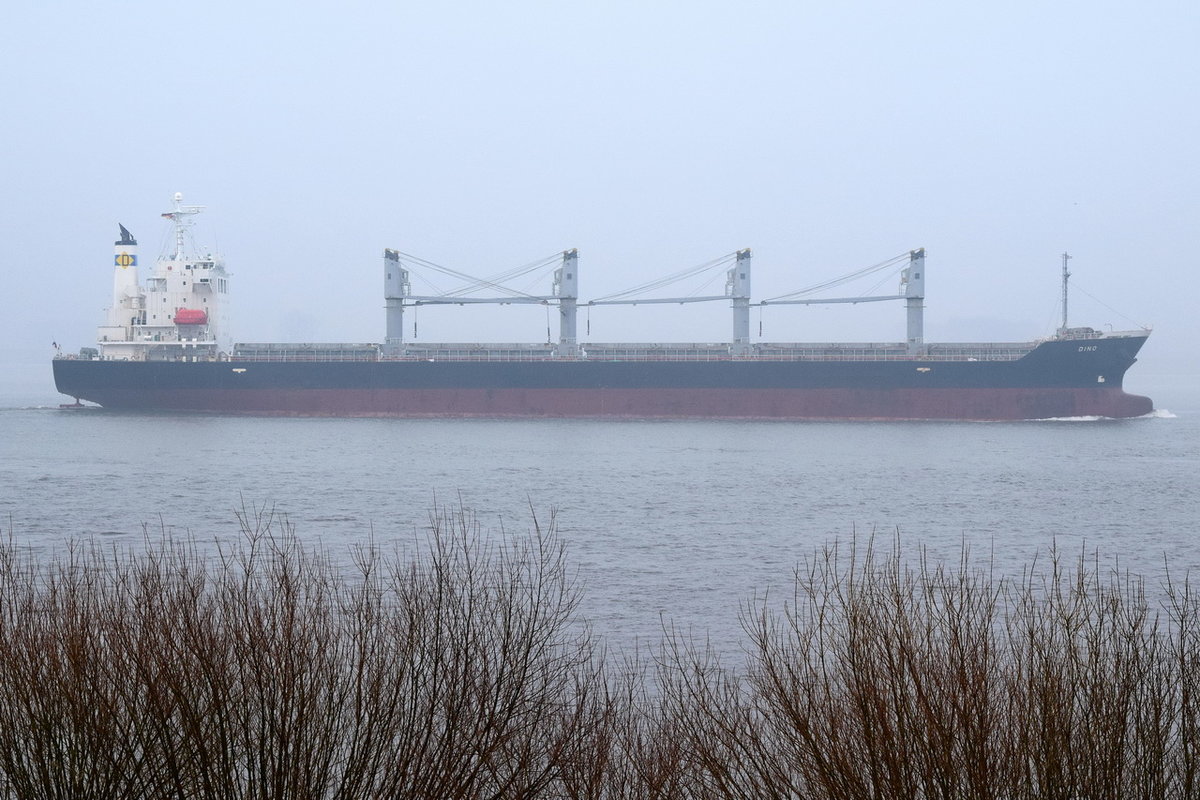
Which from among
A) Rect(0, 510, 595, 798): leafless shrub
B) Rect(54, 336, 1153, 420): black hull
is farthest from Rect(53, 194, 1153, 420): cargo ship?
Rect(0, 510, 595, 798): leafless shrub

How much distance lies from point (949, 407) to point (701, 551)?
24231 mm

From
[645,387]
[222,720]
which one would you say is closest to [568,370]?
[645,387]

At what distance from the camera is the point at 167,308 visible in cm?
3981

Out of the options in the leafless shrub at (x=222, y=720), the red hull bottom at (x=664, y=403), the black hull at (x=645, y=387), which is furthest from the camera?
the red hull bottom at (x=664, y=403)

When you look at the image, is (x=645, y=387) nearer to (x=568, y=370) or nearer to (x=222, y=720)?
(x=568, y=370)

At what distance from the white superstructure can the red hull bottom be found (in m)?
2.06

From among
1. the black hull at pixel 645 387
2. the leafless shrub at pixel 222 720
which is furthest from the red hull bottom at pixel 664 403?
the leafless shrub at pixel 222 720

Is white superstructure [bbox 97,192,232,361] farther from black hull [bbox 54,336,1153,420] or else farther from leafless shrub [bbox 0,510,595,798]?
leafless shrub [bbox 0,510,595,798]

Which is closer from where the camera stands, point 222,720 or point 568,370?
point 222,720

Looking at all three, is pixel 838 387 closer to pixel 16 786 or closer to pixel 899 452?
pixel 899 452

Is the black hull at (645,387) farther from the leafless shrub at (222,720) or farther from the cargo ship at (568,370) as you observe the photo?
the leafless shrub at (222,720)

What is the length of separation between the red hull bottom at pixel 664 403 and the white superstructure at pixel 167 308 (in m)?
2.06

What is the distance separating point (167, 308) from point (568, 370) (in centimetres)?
1537

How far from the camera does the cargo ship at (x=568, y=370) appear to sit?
35.3m
